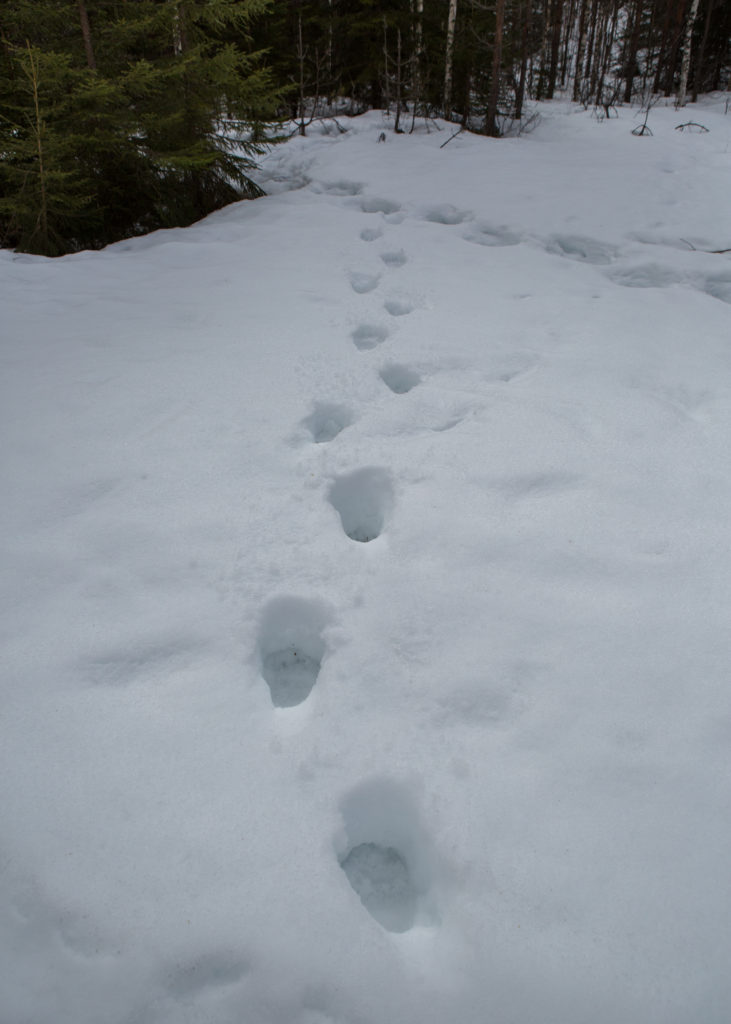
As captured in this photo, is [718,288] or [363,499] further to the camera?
[718,288]

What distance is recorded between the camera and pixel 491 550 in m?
1.92

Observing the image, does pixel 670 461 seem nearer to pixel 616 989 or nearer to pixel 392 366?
pixel 392 366

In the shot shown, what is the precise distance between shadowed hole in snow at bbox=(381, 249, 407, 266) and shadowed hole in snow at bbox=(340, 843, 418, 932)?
3.97 m

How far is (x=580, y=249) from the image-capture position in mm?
4648

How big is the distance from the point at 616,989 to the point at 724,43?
23.1m

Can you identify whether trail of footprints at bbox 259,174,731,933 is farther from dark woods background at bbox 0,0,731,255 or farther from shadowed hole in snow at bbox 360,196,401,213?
shadowed hole in snow at bbox 360,196,401,213

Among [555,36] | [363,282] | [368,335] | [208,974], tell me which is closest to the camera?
[208,974]

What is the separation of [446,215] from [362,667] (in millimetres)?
5141

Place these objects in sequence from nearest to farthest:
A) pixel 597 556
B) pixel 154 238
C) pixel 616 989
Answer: pixel 616 989, pixel 597 556, pixel 154 238

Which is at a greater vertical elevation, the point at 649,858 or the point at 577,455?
the point at 577,455

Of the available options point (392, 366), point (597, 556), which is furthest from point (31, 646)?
point (392, 366)

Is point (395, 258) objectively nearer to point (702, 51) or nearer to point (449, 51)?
point (449, 51)

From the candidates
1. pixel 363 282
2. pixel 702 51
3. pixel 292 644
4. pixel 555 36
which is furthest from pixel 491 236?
pixel 555 36

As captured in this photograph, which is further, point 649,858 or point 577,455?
point 577,455
